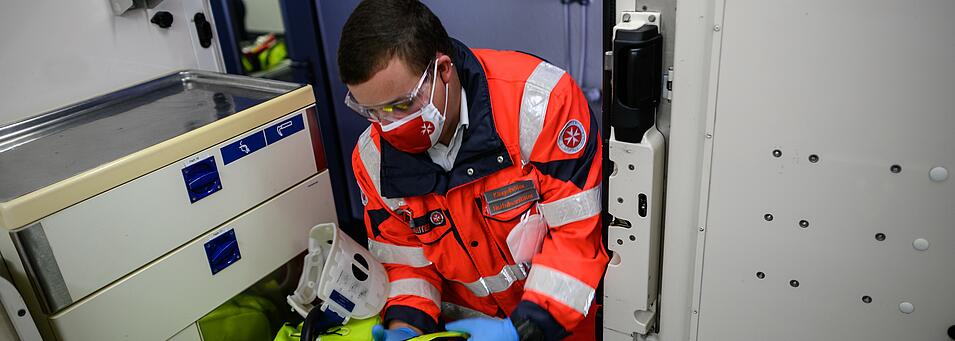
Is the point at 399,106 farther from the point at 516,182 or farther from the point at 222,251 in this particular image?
the point at 222,251

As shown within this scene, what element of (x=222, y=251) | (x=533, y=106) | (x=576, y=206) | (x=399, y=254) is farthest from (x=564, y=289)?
(x=222, y=251)

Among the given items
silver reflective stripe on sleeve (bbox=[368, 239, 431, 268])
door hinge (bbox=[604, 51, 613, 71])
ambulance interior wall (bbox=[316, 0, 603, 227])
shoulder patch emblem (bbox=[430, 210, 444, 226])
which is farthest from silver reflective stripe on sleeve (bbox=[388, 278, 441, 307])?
ambulance interior wall (bbox=[316, 0, 603, 227])

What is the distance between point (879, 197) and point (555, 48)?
Result: 5.45 ft

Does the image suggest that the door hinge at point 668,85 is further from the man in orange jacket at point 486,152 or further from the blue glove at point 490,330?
the blue glove at point 490,330

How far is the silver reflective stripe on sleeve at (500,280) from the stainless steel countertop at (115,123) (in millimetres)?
1025

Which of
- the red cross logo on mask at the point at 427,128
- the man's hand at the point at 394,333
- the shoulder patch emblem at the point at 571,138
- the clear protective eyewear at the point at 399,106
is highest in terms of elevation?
the clear protective eyewear at the point at 399,106

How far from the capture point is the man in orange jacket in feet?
5.32

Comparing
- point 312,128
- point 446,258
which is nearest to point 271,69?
point 312,128

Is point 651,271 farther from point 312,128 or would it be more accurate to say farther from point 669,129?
point 312,128

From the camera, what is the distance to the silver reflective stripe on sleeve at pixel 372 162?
1879mm

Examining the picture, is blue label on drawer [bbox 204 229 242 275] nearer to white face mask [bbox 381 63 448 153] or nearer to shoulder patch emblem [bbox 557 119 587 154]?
white face mask [bbox 381 63 448 153]

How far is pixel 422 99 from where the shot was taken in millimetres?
1649

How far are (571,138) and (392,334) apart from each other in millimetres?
763

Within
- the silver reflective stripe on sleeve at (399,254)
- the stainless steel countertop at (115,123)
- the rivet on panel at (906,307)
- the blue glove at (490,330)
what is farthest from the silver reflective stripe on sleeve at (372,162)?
the rivet on panel at (906,307)
